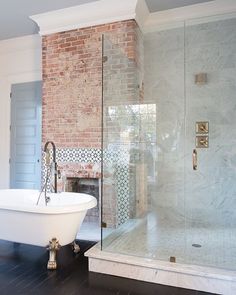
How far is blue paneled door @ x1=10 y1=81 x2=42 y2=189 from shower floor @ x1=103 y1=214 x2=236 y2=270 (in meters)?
2.12

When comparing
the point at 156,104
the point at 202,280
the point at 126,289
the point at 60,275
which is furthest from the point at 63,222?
the point at 156,104

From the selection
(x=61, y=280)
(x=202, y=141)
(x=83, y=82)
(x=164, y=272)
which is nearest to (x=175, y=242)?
(x=164, y=272)

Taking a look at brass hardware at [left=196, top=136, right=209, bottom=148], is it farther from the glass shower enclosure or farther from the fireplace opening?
the fireplace opening

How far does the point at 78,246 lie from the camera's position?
293 centimetres

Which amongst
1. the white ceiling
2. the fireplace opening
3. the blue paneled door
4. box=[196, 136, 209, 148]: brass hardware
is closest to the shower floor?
the fireplace opening

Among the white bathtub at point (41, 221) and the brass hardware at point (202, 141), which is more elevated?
the brass hardware at point (202, 141)

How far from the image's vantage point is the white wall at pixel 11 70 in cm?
452

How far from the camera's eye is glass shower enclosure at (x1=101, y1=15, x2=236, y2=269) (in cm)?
327

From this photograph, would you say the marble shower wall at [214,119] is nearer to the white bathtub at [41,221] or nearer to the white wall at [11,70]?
the white bathtub at [41,221]

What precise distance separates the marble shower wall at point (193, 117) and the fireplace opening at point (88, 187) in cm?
82

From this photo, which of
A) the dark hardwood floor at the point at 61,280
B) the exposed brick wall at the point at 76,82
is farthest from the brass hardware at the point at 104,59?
the dark hardwood floor at the point at 61,280

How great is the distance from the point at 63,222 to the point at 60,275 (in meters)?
0.46

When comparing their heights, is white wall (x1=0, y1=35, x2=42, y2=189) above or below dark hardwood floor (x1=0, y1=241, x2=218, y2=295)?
above

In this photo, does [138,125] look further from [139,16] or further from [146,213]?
[139,16]
